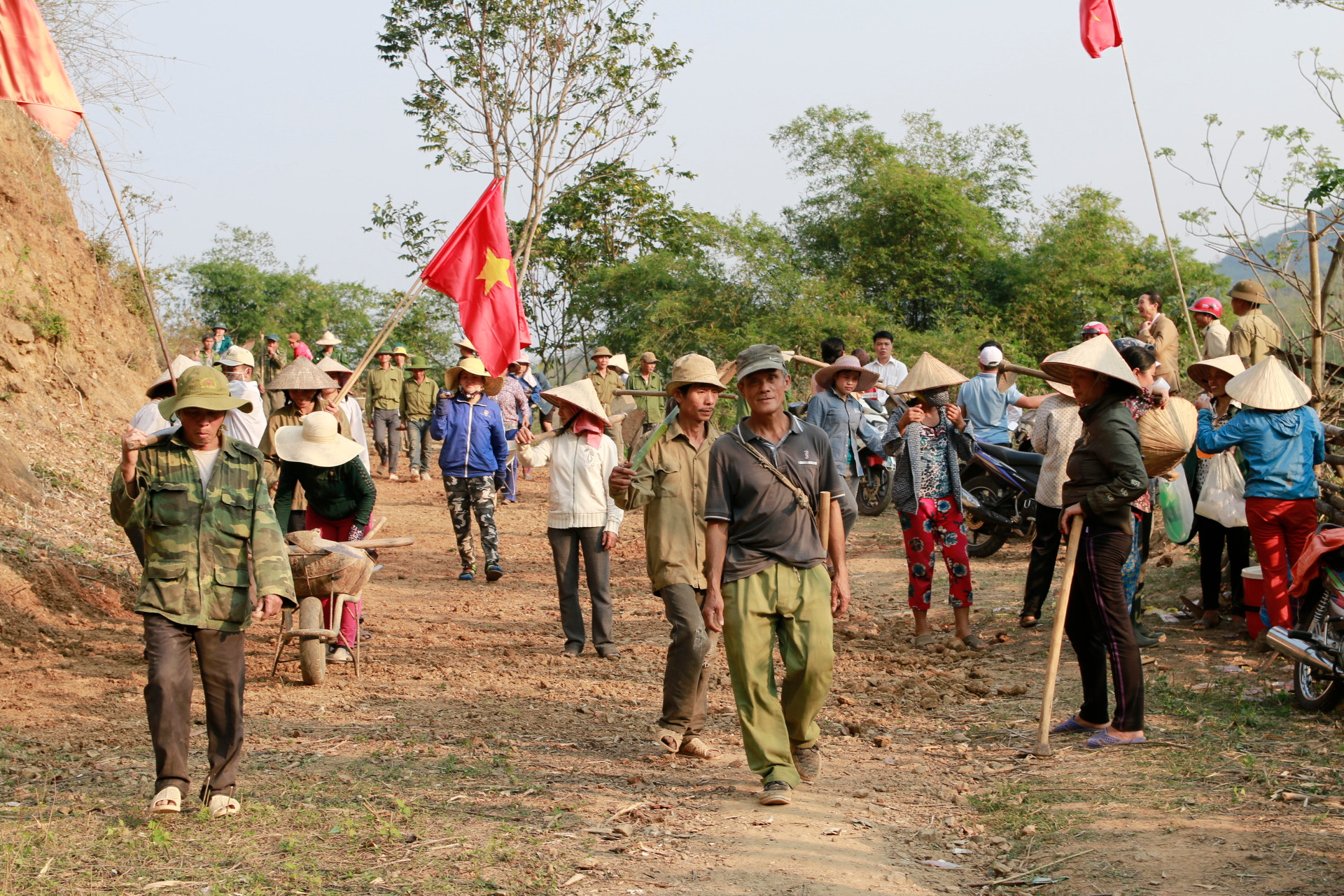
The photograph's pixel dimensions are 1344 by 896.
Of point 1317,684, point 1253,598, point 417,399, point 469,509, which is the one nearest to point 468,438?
point 469,509

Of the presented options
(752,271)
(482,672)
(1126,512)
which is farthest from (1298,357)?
(752,271)

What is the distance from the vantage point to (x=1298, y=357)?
364 inches

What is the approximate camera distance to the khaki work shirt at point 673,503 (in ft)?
19.8

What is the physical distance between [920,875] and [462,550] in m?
7.29

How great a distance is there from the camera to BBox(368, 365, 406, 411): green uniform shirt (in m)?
18.3

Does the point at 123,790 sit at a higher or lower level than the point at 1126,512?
lower

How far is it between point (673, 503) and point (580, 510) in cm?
217

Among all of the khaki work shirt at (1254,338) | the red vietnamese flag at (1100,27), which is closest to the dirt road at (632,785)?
the khaki work shirt at (1254,338)

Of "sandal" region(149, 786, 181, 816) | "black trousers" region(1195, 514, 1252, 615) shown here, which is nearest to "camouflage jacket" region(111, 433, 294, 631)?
"sandal" region(149, 786, 181, 816)

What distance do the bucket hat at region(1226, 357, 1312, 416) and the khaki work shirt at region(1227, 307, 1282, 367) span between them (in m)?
2.19

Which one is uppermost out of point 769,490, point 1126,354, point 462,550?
point 1126,354

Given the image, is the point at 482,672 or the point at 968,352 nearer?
the point at 482,672

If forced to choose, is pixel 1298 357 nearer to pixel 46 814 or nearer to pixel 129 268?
pixel 46 814

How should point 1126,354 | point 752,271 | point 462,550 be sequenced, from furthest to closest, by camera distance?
point 752,271
point 462,550
point 1126,354
